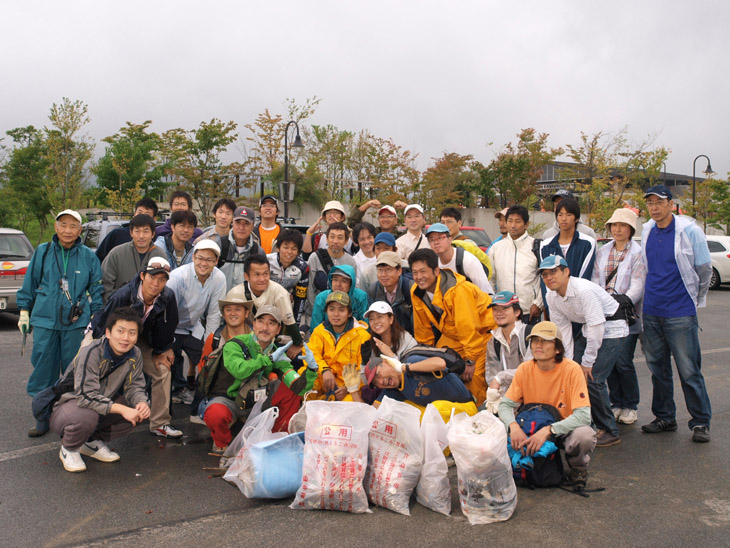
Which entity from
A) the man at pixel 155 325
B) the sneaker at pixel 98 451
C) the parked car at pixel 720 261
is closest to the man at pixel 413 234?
the man at pixel 155 325

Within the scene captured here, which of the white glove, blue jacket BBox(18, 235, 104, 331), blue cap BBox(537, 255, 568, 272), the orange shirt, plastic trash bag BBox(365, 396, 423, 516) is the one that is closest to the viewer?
plastic trash bag BBox(365, 396, 423, 516)

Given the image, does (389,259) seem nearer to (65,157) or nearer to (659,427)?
(659,427)

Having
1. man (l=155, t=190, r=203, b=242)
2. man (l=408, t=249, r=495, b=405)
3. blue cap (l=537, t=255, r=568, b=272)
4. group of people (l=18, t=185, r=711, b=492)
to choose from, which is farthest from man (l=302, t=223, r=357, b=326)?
blue cap (l=537, t=255, r=568, b=272)

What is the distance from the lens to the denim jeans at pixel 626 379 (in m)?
5.35

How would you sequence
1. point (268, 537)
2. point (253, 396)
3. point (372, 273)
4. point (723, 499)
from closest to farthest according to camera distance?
point (268, 537) < point (723, 499) < point (253, 396) < point (372, 273)

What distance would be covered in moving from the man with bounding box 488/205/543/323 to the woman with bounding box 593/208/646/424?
0.55 metres

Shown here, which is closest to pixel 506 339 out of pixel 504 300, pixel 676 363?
pixel 504 300

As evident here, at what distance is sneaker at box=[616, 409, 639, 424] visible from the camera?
17.7 ft

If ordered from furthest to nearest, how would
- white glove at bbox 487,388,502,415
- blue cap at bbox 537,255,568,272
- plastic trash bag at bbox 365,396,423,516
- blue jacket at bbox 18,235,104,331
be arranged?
blue jacket at bbox 18,235,104,331, blue cap at bbox 537,255,568,272, white glove at bbox 487,388,502,415, plastic trash bag at bbox 365,396,423,516

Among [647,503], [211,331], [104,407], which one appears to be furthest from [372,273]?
[647,503]

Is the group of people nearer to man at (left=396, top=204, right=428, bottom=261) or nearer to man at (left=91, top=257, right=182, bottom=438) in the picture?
man at (left=91, top=257, right=182, bottom=438)

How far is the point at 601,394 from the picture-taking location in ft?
15.8

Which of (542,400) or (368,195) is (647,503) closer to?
(542,400)

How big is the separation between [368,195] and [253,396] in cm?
2404
